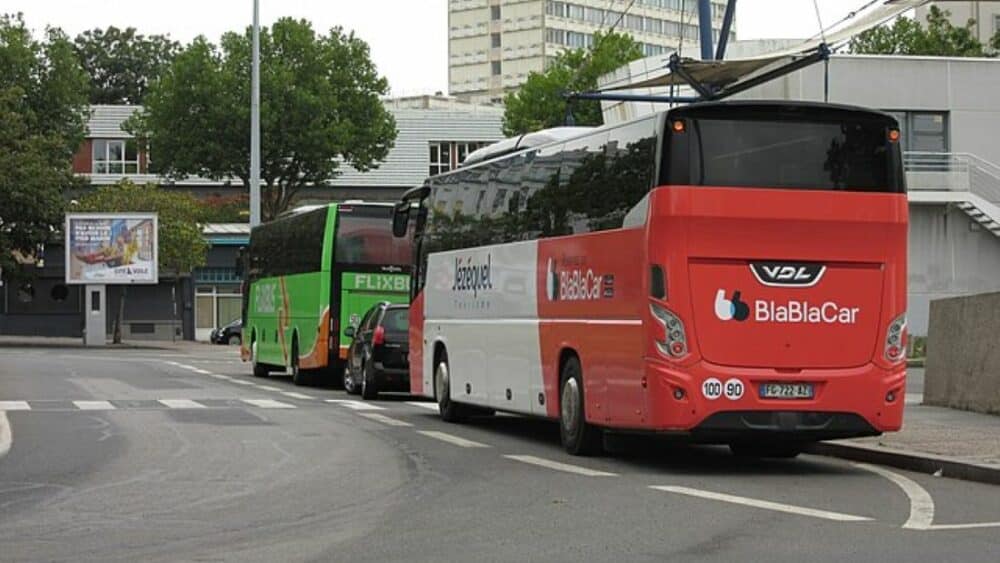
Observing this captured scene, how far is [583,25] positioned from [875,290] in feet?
501

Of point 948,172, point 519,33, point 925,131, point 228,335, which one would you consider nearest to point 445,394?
point 948,172

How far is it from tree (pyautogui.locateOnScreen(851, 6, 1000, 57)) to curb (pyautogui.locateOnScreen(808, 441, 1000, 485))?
51665 millimetres

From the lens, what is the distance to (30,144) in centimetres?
7269

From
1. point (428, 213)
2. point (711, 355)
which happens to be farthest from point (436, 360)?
point (711, 355)

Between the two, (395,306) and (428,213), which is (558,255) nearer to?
(428,213)

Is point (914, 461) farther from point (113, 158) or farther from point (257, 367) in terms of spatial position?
point (113, 158)

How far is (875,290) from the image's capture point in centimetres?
1544

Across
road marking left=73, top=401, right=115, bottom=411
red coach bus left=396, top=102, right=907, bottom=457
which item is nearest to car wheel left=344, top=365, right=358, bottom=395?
road marking left=73, top=401, right=115, bottom=411

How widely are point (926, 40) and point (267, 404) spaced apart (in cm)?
4805

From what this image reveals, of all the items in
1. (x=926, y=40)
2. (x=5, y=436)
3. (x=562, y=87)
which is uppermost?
(x=926, y=40)

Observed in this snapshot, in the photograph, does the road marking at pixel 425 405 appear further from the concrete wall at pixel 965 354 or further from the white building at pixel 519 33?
the white building at pixel 519 33

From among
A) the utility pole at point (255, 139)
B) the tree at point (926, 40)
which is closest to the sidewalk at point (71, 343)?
the utility pole at point (255, 139)

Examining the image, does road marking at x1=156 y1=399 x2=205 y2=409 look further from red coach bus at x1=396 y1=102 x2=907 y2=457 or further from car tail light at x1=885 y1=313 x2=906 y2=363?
car tail light at x1=885 y1=313 x2=906 y2=363

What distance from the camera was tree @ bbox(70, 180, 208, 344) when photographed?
241 feet
